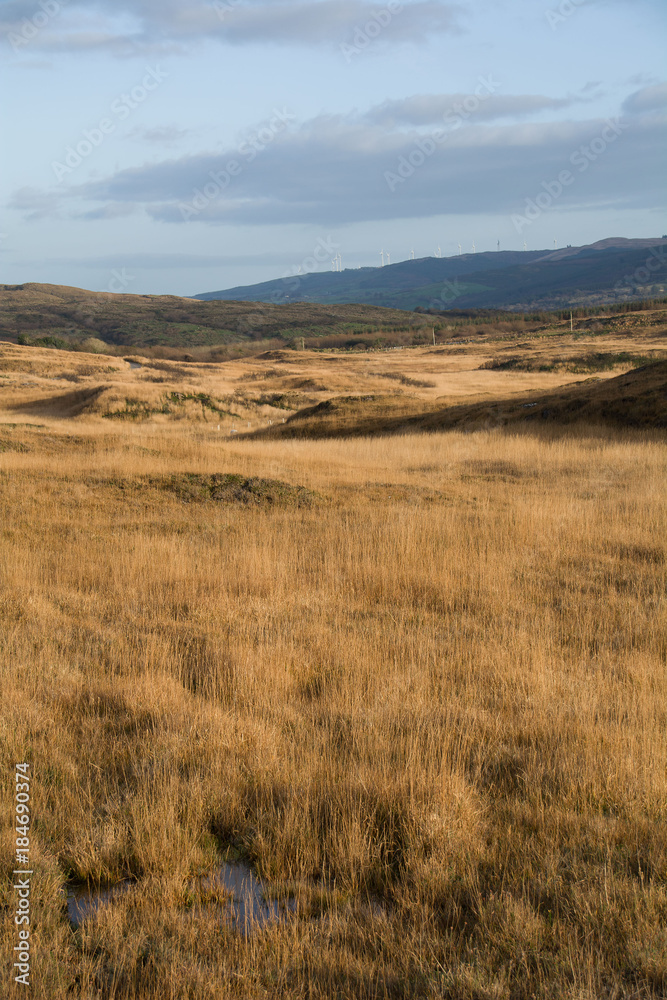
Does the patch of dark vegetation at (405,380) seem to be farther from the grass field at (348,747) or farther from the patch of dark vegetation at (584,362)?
the grass field at (348,747)

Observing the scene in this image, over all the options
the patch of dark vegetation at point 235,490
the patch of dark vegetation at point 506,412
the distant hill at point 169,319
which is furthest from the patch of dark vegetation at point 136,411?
the distant hill at point 169,319

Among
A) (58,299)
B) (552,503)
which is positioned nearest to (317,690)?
(552,503)

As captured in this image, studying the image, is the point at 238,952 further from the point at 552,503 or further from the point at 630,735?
the point at 552,503

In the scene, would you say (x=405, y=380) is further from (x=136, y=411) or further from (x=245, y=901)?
(x=245, y=901)

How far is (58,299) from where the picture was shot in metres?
182

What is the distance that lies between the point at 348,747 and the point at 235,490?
31.7 ft

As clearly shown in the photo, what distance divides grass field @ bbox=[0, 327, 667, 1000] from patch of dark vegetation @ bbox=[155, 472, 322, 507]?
2.18 metres

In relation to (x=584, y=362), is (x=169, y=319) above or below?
above

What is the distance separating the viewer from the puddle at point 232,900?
9.73ft

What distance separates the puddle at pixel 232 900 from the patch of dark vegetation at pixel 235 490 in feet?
31.3

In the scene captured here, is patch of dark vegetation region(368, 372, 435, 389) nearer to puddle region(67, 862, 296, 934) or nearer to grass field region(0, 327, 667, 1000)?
grass field region(0, 327, 667, 1000)

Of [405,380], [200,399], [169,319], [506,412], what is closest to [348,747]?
[506,412]

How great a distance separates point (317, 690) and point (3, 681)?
7.55 ft

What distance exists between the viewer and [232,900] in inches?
123
